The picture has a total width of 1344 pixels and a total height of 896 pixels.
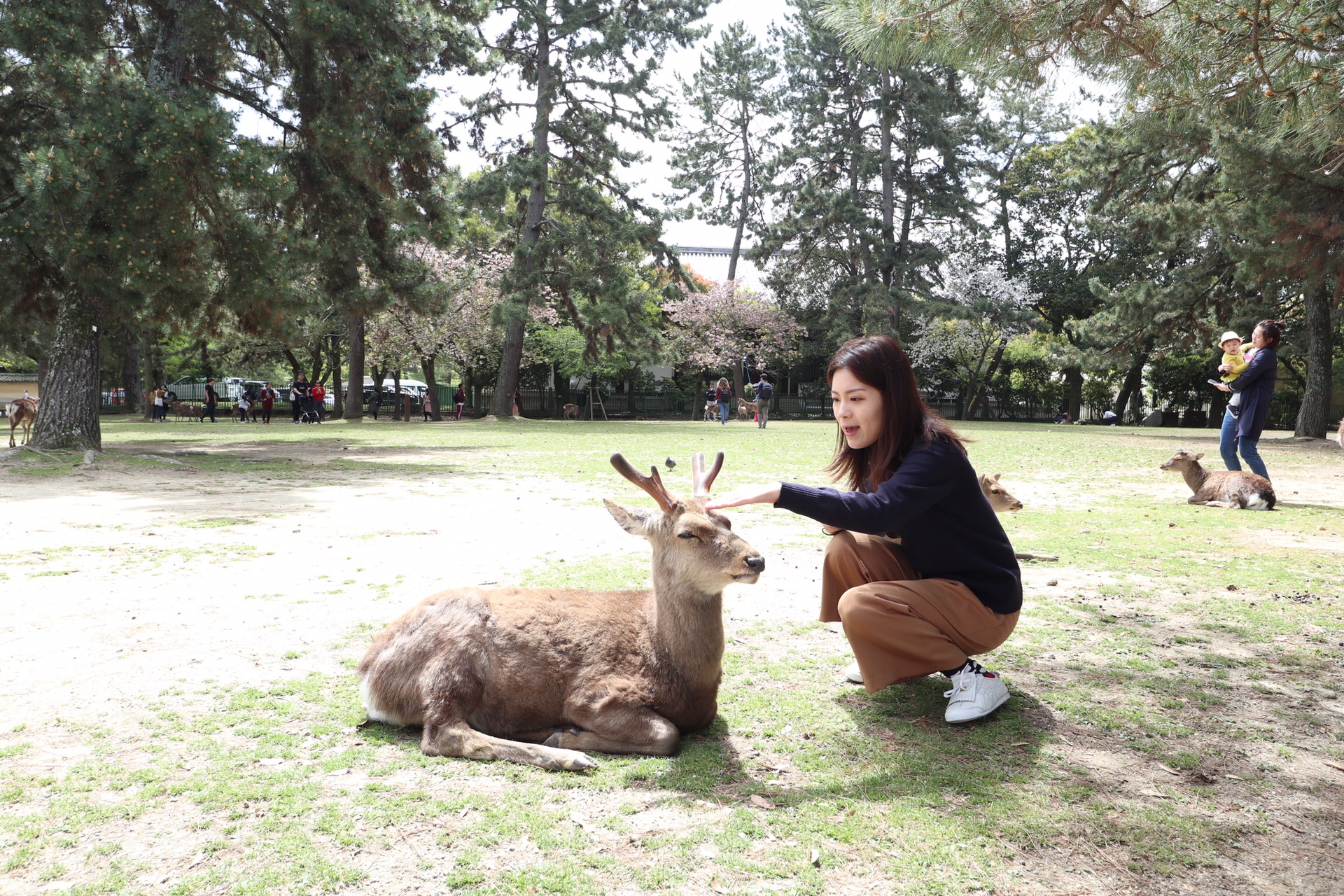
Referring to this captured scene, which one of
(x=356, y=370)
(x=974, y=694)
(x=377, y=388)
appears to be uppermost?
(x=356, y=370)

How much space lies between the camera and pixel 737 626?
5.36 metres

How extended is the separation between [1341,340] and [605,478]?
119ft

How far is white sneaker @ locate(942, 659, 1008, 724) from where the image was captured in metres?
3.83

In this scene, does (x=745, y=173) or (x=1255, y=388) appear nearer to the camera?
(x=1255, y=388)

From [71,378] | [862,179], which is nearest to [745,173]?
[862,179]

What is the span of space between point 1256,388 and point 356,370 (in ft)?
100

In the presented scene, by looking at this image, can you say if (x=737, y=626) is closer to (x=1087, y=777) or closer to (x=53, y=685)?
(x=1087, y=777)

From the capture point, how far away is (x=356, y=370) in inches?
1329

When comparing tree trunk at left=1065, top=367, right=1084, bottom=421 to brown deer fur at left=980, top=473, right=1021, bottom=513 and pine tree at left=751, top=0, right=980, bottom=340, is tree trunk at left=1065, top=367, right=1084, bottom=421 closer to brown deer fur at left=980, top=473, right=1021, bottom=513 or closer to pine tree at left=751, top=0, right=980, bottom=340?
pine tree at left=751, top=0, right=980, bottom=340

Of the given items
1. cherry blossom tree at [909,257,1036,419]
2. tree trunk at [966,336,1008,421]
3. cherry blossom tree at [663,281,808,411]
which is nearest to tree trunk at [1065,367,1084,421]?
tree trunk at [966,336,1008,421]

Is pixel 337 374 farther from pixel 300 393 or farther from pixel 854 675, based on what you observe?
pixel 854 675

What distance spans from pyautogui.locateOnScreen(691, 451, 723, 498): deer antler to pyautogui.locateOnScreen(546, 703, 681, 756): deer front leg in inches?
38.0

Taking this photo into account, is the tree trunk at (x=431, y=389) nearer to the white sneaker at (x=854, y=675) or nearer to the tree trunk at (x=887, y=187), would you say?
the tree trunk at (x=887, y=187)

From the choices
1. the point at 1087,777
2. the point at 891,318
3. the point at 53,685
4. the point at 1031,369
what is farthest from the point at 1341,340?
the point at 53,685
